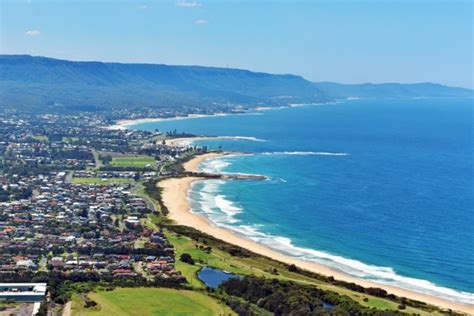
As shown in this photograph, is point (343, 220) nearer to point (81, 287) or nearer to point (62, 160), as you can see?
point (81, 287)

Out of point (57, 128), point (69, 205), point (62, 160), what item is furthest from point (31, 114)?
point (69, 205)

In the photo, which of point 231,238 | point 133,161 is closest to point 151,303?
point 231,238

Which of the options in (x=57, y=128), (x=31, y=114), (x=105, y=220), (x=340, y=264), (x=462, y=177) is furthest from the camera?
(x=31, y=114)

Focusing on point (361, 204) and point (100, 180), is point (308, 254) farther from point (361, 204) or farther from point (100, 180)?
point (100, 180)

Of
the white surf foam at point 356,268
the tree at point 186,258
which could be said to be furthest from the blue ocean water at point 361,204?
the tree at point 186,258

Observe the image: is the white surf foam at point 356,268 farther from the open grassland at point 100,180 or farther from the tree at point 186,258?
the open grassland at point 100,180
